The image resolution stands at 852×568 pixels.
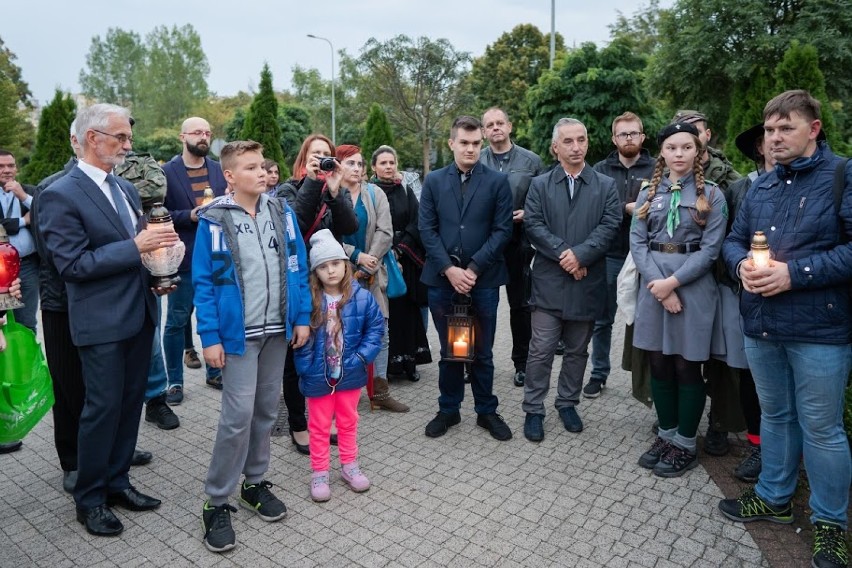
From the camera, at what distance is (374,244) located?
5465 mm

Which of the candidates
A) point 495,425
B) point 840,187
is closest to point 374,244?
point 495,425

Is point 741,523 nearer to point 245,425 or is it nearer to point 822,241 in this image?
point 822,241

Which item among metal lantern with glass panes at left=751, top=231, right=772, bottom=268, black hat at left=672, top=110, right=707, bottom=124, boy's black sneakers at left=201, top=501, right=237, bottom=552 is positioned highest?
black hat at left=672, top=110, right=707, bottom=124

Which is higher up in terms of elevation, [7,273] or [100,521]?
[7,273]

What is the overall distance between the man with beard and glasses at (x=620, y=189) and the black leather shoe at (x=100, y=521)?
393cm

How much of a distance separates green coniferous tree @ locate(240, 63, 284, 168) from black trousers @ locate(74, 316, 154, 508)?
47.9 ft

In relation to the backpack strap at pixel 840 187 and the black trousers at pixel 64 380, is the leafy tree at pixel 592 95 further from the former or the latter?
the black trousers at pixel 64 380

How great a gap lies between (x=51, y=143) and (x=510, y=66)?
34311 mm

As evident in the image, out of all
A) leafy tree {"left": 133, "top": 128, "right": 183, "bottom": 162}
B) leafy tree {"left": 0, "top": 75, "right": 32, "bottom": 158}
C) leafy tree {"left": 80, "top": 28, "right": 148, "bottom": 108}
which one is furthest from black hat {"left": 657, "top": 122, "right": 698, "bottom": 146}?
leafy tree {"left": 80, "top": 28, "right": 148, "bottom": 108}

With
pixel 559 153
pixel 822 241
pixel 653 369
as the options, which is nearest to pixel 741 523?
pixel 653 369

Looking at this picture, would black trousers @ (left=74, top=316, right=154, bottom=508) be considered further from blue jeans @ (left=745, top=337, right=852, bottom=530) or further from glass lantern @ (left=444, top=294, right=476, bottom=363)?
blue jeans @ (left=745, top=337, right=852, bottom=530)

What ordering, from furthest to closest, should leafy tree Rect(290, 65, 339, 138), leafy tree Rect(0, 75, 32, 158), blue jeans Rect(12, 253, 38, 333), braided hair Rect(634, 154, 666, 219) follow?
leafy tree Rect(290, 65, 339, 138) < leafy tree Rect(0, 75, 32, 158) < blue jeans Rect(12, 253, 38, 333) < braided hair Rect(634, 154, 666, 219)

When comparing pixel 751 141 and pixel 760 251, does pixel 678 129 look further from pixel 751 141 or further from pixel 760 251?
pixel 760 251

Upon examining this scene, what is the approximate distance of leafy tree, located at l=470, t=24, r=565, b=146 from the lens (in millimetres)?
43000
